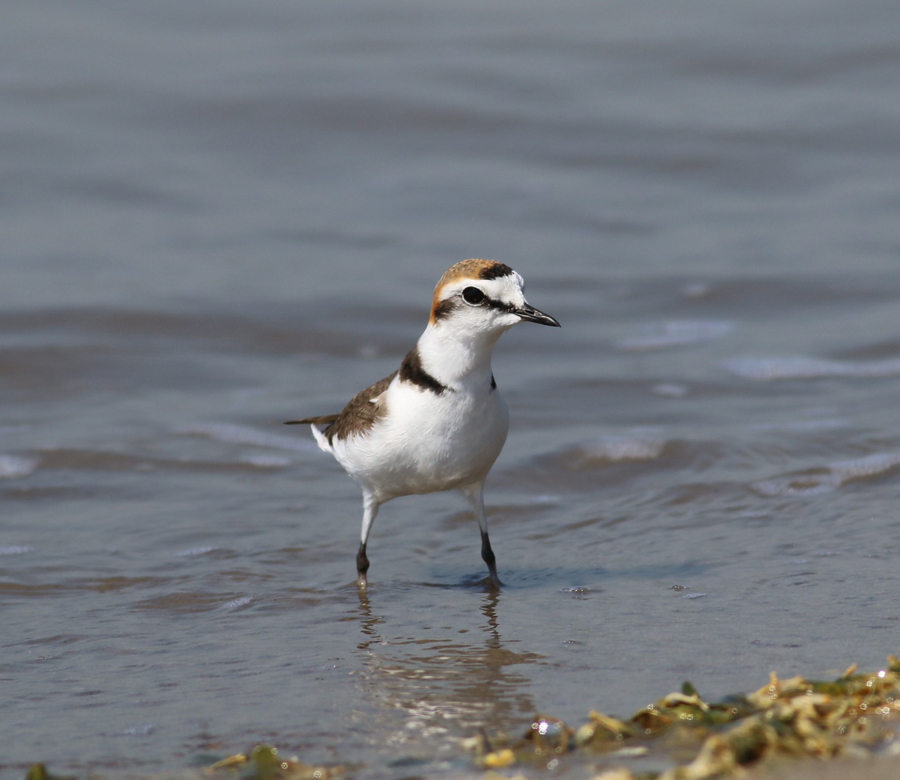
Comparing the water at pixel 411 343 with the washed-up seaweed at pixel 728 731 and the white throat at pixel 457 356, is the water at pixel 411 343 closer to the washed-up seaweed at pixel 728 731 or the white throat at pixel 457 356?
the washed-up seaweed at pixel 728 731

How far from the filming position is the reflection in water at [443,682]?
12.8 ft

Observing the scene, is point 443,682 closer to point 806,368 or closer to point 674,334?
point 806,368

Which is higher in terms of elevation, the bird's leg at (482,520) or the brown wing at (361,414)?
the brown wing at (361,414)

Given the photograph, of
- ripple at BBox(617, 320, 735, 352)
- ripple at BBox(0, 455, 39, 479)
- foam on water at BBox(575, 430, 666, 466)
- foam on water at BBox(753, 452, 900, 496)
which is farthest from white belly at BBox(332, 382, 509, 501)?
ripple at BBox(617, 320, 735, 352)

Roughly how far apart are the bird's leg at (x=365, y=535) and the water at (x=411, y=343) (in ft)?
0.61

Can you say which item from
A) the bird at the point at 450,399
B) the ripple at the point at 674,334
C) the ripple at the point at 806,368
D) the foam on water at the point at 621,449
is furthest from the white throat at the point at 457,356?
the ripple at the point at 674,334

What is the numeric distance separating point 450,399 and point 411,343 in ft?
17.5

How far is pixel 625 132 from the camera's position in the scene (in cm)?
1550

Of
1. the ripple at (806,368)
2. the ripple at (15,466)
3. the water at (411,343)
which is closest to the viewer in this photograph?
the water at (411,343)

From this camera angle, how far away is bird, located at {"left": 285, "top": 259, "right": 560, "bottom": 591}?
209 inches

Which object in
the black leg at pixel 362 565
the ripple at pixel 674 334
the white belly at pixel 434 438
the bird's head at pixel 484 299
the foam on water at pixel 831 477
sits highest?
the bird's head at pixel 484 299

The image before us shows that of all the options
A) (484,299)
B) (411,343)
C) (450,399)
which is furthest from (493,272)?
(411,343)

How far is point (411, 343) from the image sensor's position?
10.8m

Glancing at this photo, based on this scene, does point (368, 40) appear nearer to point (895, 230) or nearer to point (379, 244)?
point (379, 244)
